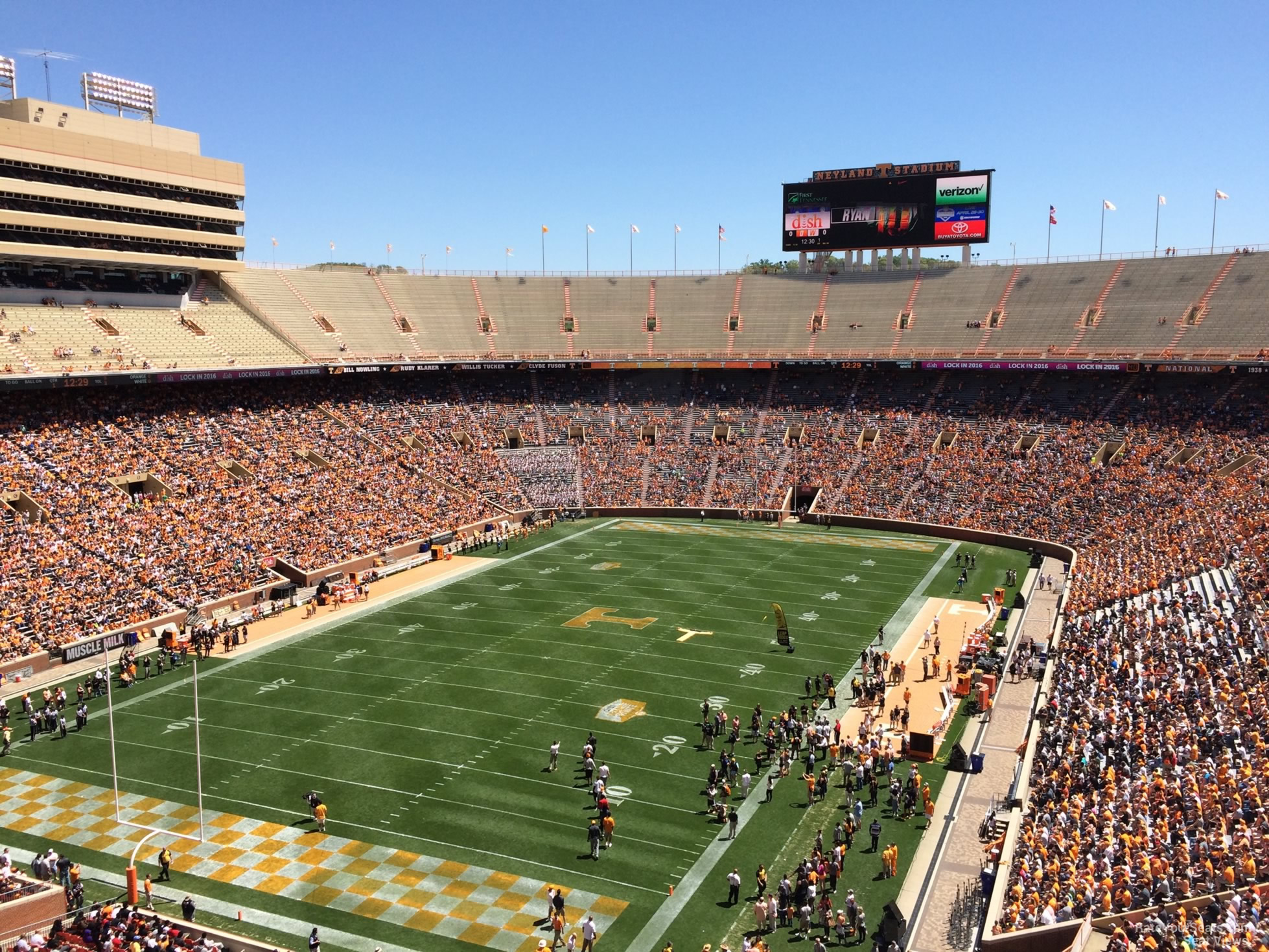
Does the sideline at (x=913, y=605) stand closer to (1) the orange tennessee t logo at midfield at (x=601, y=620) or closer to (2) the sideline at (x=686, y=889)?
(1) the orange tennessee t logo at midfield at (x=601, y=620)

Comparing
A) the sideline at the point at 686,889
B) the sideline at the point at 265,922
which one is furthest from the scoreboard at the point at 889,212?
the sideline at the point at 265,922

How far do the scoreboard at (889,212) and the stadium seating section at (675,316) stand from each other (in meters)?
3.70

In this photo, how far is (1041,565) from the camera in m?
44.5

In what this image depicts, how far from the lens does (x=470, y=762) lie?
2492 cm

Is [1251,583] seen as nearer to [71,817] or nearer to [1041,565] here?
[1041,565]

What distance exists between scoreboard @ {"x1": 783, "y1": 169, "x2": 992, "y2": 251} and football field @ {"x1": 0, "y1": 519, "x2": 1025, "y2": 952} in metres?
34.4

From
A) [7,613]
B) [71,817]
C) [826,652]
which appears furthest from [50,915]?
[826,652]

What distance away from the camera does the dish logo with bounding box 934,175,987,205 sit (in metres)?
66.2

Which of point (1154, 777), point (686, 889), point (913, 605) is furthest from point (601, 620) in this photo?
point (1154, 777)

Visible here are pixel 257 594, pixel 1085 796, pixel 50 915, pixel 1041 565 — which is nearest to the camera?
pixel 50 915

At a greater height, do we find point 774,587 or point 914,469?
point 914,469

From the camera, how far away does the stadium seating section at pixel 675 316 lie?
52781 mm

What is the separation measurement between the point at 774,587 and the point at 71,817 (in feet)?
87.3

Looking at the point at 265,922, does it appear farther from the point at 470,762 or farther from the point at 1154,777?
the point at 1154,777
